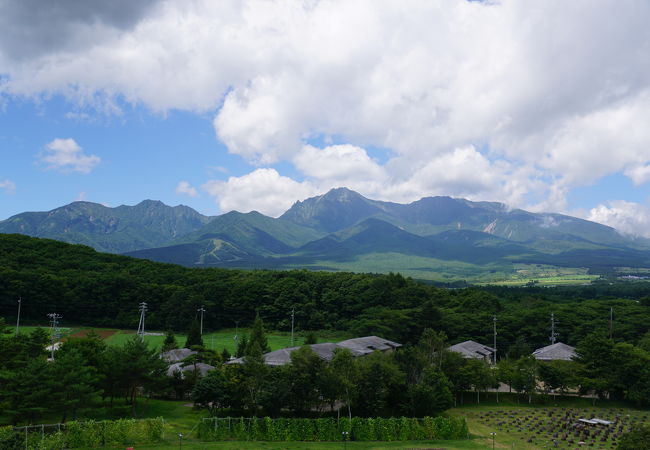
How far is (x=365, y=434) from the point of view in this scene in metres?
24.8

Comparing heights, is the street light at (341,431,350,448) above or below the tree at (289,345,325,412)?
below

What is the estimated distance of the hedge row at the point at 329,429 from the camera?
78.8ft

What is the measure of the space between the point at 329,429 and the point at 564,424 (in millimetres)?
14879

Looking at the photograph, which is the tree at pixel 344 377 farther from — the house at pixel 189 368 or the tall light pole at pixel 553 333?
the tall light pole at pixel 553 333

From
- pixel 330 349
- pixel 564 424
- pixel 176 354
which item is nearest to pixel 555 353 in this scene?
pixel 564 424

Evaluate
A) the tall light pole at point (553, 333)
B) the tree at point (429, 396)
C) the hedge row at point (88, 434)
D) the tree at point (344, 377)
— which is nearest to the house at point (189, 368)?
the hedge row at point (88, 434)

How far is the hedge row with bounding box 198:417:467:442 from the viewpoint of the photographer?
2402 centimetres

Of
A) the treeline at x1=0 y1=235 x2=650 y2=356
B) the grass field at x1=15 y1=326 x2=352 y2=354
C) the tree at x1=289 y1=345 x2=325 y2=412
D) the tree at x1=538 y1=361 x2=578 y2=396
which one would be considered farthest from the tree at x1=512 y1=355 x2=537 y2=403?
the grass field at x1=15 y1=326 x2=352 y2=354

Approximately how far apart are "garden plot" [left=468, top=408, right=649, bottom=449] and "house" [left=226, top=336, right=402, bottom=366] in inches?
420

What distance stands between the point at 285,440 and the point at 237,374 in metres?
5.25

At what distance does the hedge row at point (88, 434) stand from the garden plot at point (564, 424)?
19.2 meters

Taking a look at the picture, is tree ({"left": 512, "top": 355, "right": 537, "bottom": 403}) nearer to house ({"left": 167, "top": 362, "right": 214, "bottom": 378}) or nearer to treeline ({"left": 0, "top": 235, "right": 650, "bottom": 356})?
treeline ({"left": 0, "top": 235, "right": 650, "bottom": 356})

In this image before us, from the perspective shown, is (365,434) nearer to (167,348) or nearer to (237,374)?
(237,374)

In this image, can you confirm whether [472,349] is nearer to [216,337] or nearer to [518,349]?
[518,349]
